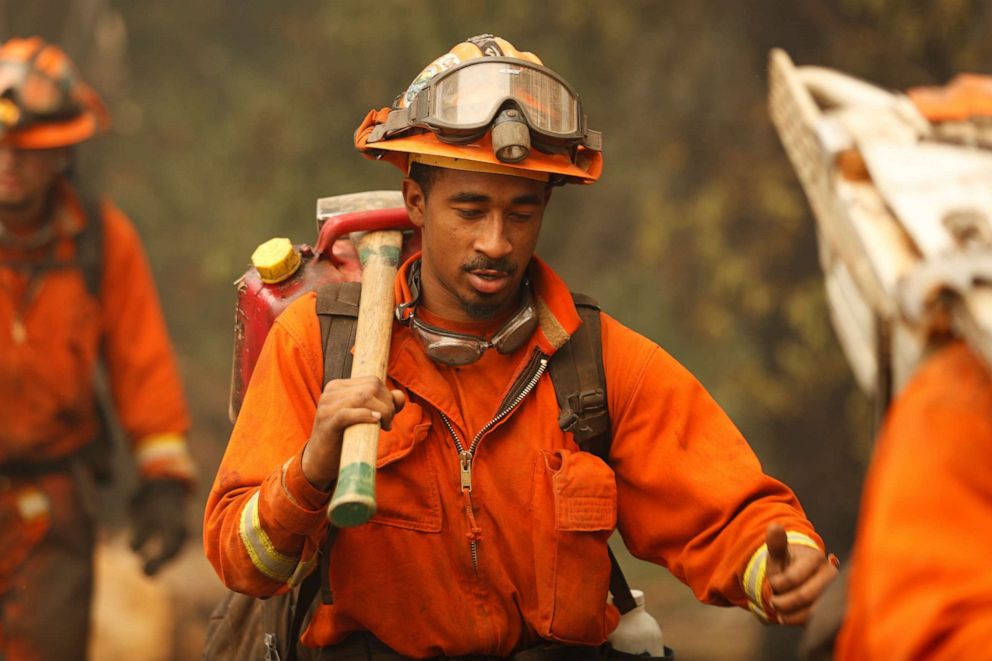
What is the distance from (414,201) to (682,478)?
0.85 meters

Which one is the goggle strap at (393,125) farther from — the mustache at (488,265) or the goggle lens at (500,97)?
the mustache at (488,265)

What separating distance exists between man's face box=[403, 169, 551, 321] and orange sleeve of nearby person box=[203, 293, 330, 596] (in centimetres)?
32

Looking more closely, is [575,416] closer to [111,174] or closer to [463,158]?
[463,158]

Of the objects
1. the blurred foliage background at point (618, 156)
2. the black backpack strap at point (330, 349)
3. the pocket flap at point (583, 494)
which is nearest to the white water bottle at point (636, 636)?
the pocket flap at point (583, 494)

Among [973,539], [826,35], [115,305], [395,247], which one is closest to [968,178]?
[973,539]

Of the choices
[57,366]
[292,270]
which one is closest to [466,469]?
[292,270]

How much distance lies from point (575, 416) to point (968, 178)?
36.0 inches

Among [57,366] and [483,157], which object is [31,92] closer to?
[57,366]

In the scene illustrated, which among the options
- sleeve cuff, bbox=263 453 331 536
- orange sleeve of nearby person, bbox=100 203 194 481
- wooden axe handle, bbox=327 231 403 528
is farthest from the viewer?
orange sleeve of nearby person, bbox=100 203 194 481

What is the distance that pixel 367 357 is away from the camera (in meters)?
2.73

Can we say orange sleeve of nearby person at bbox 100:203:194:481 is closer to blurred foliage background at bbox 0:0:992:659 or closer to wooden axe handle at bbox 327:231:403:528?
blurred foliage background at bbox 0:0:992:659

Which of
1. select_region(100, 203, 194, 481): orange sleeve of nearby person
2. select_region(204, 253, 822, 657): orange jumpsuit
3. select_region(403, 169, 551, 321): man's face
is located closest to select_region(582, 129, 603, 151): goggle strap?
select_region(403, 169, 551, 321): man's face

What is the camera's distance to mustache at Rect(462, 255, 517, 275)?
2.81 m

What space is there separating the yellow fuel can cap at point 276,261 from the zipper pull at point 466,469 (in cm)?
72
